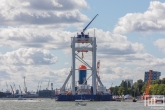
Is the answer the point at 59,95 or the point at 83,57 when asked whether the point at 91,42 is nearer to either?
the point at 83,57

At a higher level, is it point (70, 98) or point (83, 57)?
point (83, 57)

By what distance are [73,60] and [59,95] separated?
14.6 metres

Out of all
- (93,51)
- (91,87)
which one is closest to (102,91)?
(91,87)

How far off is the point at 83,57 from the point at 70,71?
7833mm

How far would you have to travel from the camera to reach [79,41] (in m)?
193

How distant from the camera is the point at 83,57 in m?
197

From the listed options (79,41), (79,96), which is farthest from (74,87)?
(79,41)

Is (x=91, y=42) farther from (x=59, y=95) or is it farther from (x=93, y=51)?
(x=59, y=95)

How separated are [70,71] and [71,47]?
7.72 m

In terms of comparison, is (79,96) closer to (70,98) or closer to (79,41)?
(70,98)

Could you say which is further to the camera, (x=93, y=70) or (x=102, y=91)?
(x=102, y=91)

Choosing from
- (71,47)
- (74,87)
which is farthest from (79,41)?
(74,87)

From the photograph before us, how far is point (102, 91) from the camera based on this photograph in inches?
7864

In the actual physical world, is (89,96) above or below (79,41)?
below
